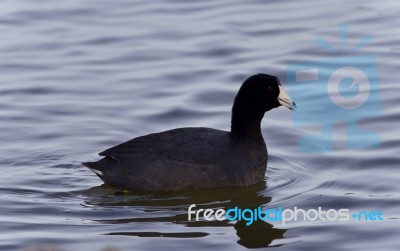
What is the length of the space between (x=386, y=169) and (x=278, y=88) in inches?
61.2

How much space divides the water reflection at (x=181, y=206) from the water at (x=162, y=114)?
0.07ft

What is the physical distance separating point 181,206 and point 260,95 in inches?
66.4

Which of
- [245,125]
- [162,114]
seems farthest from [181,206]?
[162,114]

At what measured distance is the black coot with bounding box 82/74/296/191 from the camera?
12445 mm

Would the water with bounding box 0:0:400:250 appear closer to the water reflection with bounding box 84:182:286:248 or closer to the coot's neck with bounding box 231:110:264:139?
the water reflection with bounding box 84:182:286:248

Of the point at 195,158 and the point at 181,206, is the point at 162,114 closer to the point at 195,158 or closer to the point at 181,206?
the point at 195,158

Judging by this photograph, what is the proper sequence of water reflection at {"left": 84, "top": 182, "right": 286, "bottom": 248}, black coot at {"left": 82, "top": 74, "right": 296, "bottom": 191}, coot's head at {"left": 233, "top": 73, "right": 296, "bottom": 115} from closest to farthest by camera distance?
water reflection at {"left": 84, "top": 182, "right": 286, "bottom": 248}, black coot at {"left": 82, "top": 74, "right": 296, "bottom": 191}, coot's head at {"left": 233, "top": 73, "right": 296, "bottom": 115}

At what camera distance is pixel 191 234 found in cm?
1108

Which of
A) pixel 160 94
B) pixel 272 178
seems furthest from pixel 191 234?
pixel 160 94

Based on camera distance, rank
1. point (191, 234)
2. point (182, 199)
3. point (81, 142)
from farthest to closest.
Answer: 1. point (81, 142)
2. point (182, 199)
3. point (191, 234)

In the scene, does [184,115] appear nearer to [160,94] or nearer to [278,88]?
[160,94]

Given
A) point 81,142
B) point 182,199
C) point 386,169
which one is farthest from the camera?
point 81,142

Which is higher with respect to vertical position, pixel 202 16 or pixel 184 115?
pixel 202 16

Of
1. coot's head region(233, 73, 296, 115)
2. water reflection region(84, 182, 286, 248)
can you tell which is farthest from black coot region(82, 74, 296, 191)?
water reflection region(84, 182, 286, 248)
